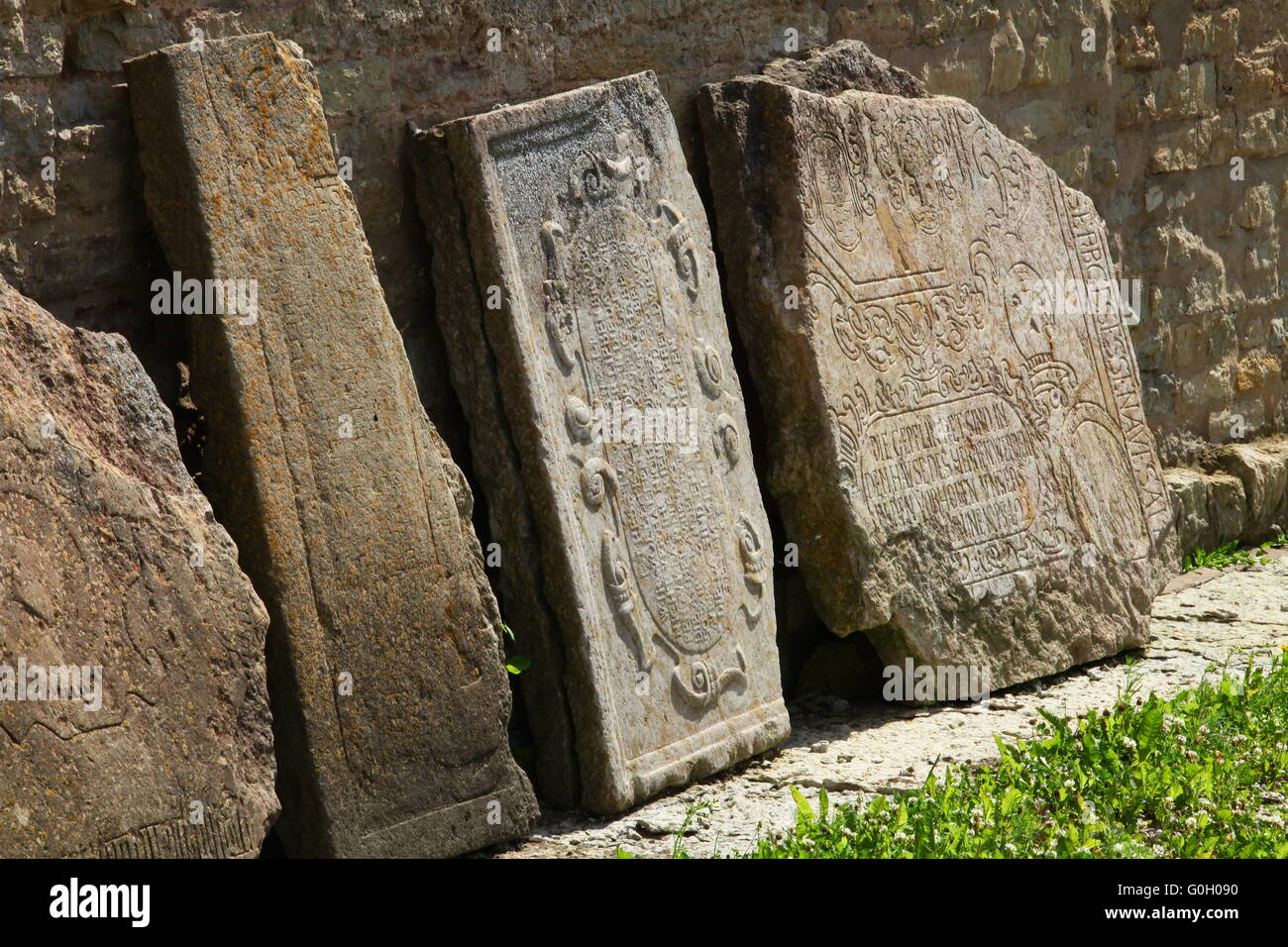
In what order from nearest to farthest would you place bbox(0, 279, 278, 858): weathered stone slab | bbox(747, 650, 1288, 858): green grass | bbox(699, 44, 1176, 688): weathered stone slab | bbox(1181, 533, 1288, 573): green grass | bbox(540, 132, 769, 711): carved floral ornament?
1. bbox(0, 279, 278, 858): weathered stone slab
2. bbox(747, 650, 1288, 858): green grass
3. bbox(540, 132, 769, 711): carved floral ornament
4. bbox(699, 44, 1176, 688): weathered stone slab
5. bbox(1181, 533, 1288, 573): green grass

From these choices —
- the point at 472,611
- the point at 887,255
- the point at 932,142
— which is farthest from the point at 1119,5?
the point at 472,611

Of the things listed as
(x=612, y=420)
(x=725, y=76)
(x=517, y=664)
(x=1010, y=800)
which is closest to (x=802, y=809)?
(x=1010, y=800)

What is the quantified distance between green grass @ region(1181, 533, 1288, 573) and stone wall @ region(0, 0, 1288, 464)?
0.37 meters

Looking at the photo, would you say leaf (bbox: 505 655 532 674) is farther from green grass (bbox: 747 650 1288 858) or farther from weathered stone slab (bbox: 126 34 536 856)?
green grass (bbox: 747 650 1288 858)

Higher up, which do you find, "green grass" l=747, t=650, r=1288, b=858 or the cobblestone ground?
the cobblestone ground

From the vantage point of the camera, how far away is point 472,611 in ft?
10.7

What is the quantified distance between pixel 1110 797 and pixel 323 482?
73.6 inches

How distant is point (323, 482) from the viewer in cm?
307

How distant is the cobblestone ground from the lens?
11.2 feet

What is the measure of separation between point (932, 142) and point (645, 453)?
1.46 m

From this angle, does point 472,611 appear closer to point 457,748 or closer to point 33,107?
point 457,748

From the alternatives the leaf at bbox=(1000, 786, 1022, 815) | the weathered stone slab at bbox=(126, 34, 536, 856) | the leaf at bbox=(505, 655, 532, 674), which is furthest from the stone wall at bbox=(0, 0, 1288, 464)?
the leaf at bbox=(1000, 786, 1022, 815)

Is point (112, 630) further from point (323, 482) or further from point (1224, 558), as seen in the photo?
point (1224, 558)

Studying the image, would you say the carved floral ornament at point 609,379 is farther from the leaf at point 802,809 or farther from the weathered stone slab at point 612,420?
the leaf at point 802,809
